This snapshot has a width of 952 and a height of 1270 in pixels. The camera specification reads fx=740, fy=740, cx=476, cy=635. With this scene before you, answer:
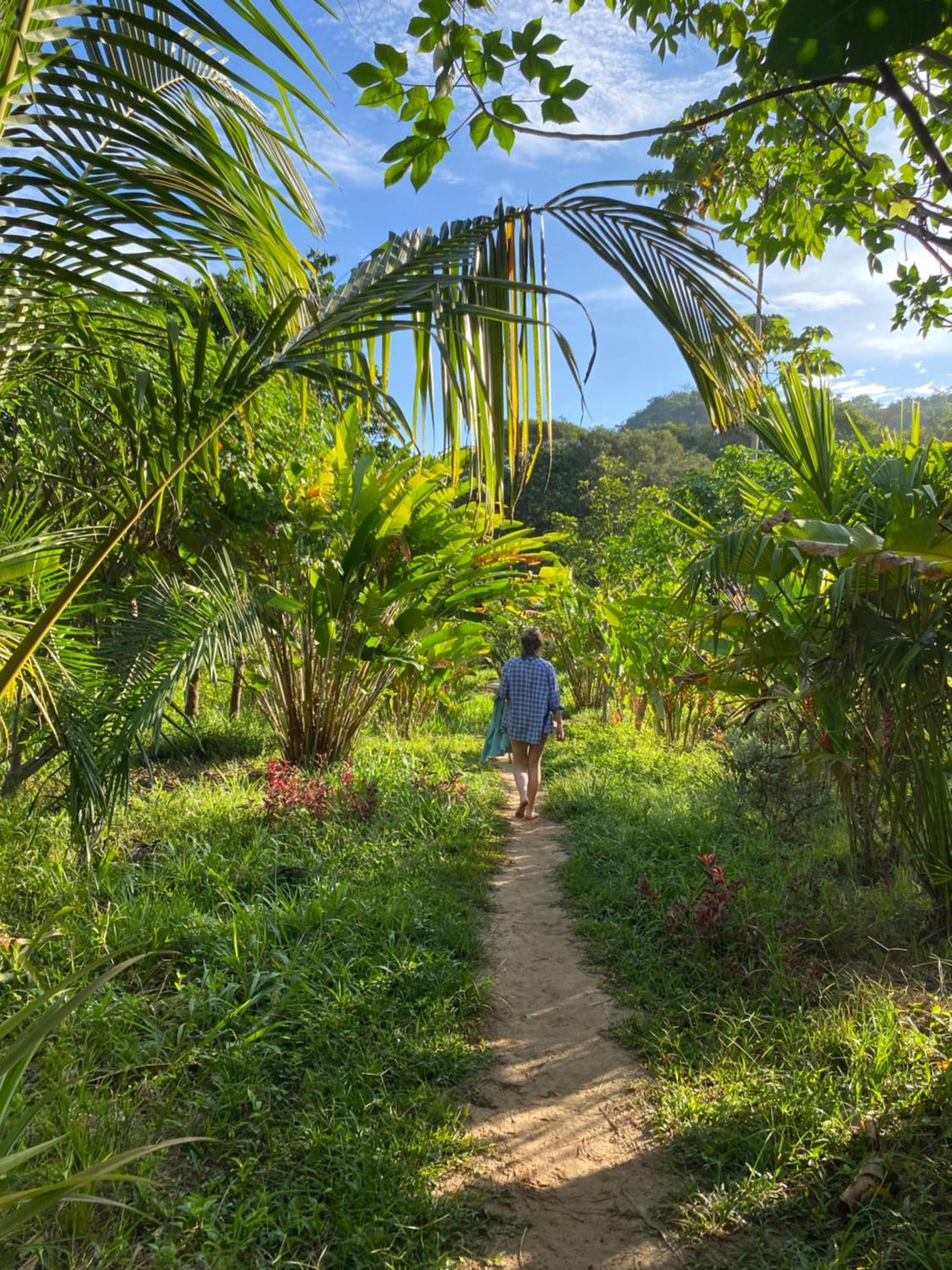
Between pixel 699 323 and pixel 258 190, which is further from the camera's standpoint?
pixel 699 323

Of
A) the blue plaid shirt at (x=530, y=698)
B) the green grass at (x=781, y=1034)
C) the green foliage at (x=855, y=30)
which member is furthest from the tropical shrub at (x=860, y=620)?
the blue plaid shirt at (x=530, y=698)

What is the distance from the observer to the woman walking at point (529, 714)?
6090 millimetres

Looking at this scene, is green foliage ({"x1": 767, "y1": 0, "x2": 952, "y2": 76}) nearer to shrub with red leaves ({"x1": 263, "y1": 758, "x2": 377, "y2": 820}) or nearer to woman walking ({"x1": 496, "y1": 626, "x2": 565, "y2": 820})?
shrub with red leaves ({"x1": 263, "y1": 758, "x2": 377, "y2": 820})

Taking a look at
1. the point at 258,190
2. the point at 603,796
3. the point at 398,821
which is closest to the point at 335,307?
the point at 258,190

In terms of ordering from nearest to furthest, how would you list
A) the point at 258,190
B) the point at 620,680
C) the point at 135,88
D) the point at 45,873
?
the point at 135,88
the point at 258,190
the point at 45,873
the point at 620,680

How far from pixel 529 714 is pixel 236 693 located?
3.24 meters

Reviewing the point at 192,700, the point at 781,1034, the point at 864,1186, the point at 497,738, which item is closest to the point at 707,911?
the point at 781,1034

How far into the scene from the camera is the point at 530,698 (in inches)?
242

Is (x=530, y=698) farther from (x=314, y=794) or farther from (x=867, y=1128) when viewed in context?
(x=867, y=1128)

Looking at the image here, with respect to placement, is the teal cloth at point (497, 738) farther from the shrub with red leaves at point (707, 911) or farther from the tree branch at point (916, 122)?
the tree branch at point (916, 122)

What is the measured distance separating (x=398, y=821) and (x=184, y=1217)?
3.08 m

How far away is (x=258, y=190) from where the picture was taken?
1930 millimetres

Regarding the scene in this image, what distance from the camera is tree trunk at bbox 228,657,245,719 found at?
6.68 m

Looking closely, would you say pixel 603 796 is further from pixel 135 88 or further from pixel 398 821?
pixel 135 88
